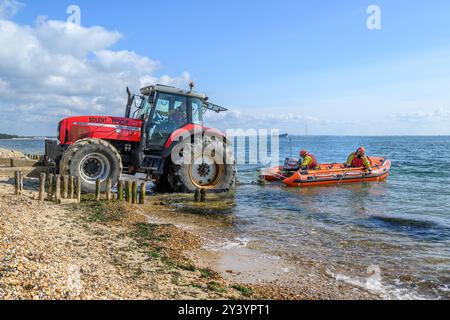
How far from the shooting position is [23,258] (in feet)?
14.0

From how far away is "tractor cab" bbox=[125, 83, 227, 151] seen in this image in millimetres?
10859

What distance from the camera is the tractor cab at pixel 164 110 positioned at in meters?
10.9

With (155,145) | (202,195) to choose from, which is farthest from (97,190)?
(202,195)

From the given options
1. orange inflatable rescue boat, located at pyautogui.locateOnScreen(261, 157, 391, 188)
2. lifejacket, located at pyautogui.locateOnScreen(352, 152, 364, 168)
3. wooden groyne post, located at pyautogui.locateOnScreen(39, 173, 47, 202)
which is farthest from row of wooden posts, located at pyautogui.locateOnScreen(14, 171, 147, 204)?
lifejacket, located at pyautogui.locateOnScreen(352, 152, 364, 168)

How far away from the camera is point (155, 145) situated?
11023 millimetres

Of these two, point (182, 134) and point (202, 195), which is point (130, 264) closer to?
point (202, 195)

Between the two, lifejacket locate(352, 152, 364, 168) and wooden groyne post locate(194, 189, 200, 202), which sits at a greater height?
lifejacket locate(352, 152, 364, 168)

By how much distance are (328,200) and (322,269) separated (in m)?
7.24

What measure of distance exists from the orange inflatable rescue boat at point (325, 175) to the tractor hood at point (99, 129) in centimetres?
705

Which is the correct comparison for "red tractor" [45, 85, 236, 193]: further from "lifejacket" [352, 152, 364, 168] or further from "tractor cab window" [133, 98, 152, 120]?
"lifejacket" [352, 152, 364, 168]

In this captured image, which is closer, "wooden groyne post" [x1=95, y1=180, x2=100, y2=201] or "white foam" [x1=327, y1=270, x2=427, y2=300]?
"white foam" [x1=327, y1=270, x2=427, y2=300]

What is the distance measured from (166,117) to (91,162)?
2.55 m

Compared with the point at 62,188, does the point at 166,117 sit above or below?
above

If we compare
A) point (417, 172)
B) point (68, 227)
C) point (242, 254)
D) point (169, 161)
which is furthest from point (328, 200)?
point (417, 172)
